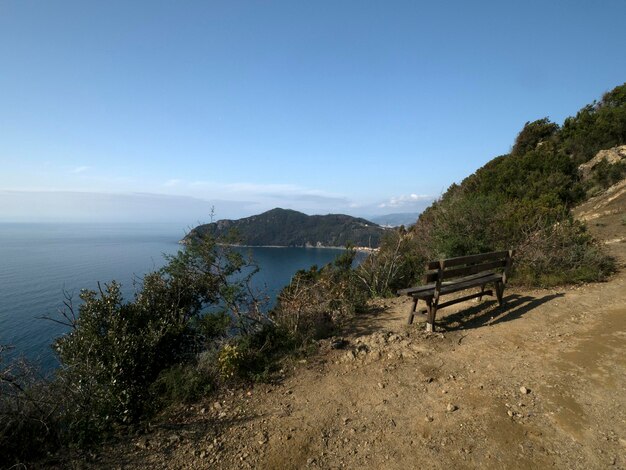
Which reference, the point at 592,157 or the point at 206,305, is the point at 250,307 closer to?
the point at 206,305

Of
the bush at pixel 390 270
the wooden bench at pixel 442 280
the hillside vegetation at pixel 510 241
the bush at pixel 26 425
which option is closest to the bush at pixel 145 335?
the bush at pixel 26 425

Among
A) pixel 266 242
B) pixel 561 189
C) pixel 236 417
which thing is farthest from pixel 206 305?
pixel 266 242

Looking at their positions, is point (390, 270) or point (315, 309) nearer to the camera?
point (315, 309)

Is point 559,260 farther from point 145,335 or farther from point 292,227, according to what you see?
point 292,227

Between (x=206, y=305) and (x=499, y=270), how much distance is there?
8083mm

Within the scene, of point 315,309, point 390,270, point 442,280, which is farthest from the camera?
point 390,270

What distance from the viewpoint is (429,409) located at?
394cm

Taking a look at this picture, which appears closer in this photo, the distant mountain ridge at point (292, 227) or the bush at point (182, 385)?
the bush at point (182, 385)

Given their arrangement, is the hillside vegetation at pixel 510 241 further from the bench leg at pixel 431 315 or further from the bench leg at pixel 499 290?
the bench leg at pixel 431 315

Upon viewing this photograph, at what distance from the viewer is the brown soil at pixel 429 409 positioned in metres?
3.25

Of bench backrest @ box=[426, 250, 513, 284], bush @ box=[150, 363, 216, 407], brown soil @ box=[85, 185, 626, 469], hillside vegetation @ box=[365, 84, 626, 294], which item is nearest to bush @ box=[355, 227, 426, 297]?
hillside vegetation @ box=[365, 84, 626, 294]

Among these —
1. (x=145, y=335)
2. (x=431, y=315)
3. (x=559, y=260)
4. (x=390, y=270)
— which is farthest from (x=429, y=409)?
(x=559, y=260)

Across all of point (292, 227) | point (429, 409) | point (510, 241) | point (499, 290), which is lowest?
point (429, 409)

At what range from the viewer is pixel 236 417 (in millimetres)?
4055
